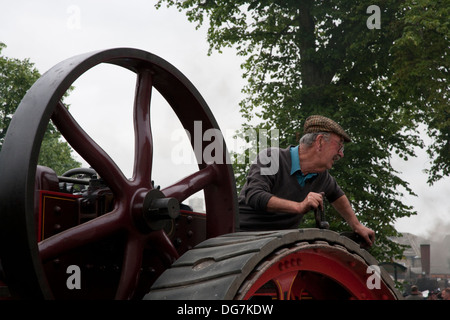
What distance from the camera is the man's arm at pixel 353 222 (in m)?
3.02

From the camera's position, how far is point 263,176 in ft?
10.4

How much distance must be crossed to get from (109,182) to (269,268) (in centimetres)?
60

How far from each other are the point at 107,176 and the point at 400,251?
39.3 feet

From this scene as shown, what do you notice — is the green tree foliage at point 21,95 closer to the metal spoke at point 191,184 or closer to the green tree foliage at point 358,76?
the green tree foliage at point 358,76

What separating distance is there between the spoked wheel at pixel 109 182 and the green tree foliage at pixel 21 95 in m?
20.1

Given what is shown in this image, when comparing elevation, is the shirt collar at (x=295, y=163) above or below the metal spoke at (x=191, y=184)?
above

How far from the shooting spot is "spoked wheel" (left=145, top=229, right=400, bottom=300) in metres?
1.59

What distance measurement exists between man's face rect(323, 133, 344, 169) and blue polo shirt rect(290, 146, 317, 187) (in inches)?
5.2

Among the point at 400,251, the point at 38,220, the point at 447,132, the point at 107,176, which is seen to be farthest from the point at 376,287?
the point at 447,132

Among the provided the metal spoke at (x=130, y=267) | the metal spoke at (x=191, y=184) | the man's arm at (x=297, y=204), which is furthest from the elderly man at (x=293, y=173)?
the metal spoke at (x=130, y=267)

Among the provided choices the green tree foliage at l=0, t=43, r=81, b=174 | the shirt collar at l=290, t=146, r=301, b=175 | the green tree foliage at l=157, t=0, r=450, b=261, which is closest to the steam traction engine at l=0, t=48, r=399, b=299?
the shirt collar at l=290, t=146, r=301, b=175

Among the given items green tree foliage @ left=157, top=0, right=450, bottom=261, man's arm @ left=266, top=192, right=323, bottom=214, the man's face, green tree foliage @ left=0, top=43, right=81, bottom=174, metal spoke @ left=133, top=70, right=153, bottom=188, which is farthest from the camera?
green tree foliage @ left=0, top=43, right=81, bottom=174

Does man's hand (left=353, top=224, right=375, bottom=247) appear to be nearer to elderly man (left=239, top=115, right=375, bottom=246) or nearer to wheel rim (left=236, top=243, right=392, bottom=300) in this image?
elderly man (left=239, top=115, right=375, bottom=246)

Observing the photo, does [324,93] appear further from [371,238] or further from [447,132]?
[371,238]
